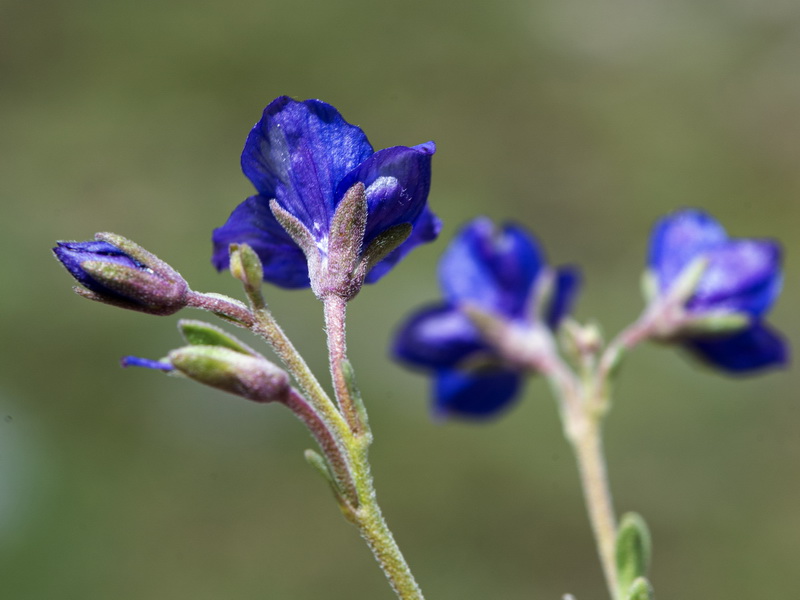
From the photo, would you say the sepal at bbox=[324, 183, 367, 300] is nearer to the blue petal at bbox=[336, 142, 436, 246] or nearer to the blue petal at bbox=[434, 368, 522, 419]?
the blue petal at bbox=[336, 142, 436, 246]

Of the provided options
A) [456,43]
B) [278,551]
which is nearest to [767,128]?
[456,43]

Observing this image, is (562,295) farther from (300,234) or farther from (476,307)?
(300,234)

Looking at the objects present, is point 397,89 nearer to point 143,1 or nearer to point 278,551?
point 143,1

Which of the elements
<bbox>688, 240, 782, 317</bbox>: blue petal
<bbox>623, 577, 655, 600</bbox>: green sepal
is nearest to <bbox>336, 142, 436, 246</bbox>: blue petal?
<bbox>623, 577, 655, 600</bbox>: green sepal

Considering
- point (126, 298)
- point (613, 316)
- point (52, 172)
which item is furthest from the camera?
point (52, 172)

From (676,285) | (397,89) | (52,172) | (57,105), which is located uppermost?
(397,89)

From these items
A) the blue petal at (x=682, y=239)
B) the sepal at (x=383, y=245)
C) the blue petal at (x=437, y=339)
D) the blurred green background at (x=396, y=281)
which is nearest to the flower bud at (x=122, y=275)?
the sepal at (x=383, y=245)
